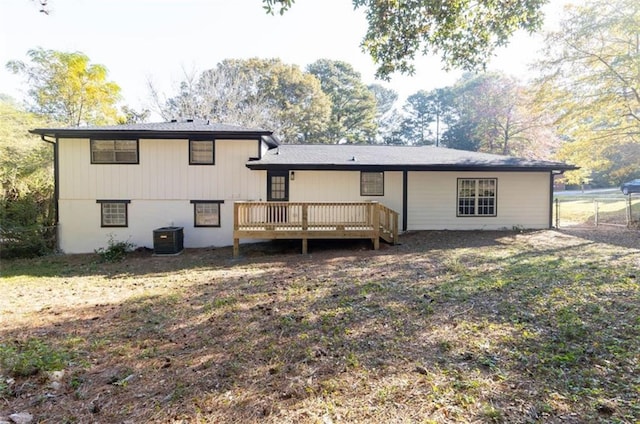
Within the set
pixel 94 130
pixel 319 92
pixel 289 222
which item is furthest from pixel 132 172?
pixel 319 92

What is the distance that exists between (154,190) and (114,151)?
1.86 metres

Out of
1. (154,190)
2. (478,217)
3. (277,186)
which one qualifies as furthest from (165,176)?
(478,217)

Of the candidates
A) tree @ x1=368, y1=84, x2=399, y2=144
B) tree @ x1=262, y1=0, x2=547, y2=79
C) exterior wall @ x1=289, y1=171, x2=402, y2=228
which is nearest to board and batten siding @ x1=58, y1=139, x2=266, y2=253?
exterior wall @ x1=289, y1=171, x2=402, y2=228

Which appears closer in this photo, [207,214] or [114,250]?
[114,250]

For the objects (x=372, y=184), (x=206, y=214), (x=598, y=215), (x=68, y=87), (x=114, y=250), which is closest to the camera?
(x=114, y=250)

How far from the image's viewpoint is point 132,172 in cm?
1170

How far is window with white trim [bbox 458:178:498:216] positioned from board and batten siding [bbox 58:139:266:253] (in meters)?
7.56

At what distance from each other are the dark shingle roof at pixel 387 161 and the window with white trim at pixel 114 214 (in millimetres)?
4598

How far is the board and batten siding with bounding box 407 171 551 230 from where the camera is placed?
1270 centimetres

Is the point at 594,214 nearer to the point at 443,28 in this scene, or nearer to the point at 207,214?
the point at 443,28

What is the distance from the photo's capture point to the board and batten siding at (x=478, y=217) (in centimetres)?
1270

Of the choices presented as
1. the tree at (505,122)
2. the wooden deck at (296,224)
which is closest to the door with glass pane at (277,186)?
the wooden deck at (296,224)

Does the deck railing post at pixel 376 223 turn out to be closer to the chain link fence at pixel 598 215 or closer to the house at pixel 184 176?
the house at pixel 184 176

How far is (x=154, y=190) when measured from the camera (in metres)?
11.7
